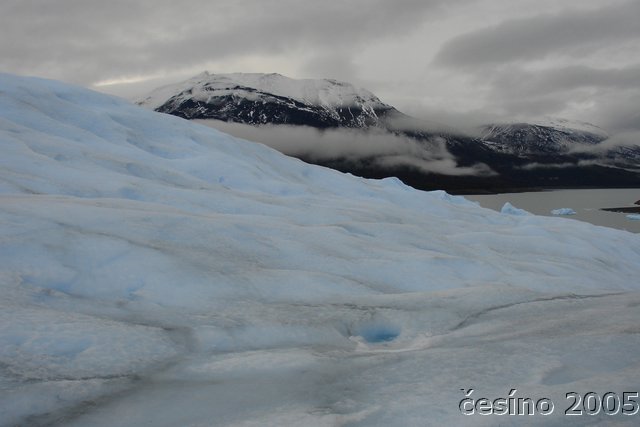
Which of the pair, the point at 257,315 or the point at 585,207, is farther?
the point at 585,207

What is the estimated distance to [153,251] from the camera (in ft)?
25.9

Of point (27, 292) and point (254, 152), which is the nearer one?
point (27, 292)

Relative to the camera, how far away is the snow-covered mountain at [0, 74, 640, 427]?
4.37 metres

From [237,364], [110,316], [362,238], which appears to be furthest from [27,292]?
[362,238]

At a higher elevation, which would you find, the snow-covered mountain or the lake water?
the snow-covered mountain

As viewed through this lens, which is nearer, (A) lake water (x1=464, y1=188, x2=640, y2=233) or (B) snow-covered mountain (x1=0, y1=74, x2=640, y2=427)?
(B) snow-covered mountain (x1=0, y1=74, x2=640, y2=427)

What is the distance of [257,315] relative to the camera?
6641mm

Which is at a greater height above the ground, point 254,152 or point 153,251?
point 254,152

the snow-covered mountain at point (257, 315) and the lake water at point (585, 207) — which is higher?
the snow-covered mountain at point (257, 315)

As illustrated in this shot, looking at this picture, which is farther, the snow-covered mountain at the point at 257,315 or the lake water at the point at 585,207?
the lake water at the point at 585,207

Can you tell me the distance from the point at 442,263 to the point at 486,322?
384 centimetres

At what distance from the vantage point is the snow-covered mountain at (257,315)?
4371mm

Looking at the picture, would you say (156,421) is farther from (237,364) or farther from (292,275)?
(292,275)

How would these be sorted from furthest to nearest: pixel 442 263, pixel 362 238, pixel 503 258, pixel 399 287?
pixel 503 258 < pixel 362 238 < pixel 442 263 < pixel 399 287
